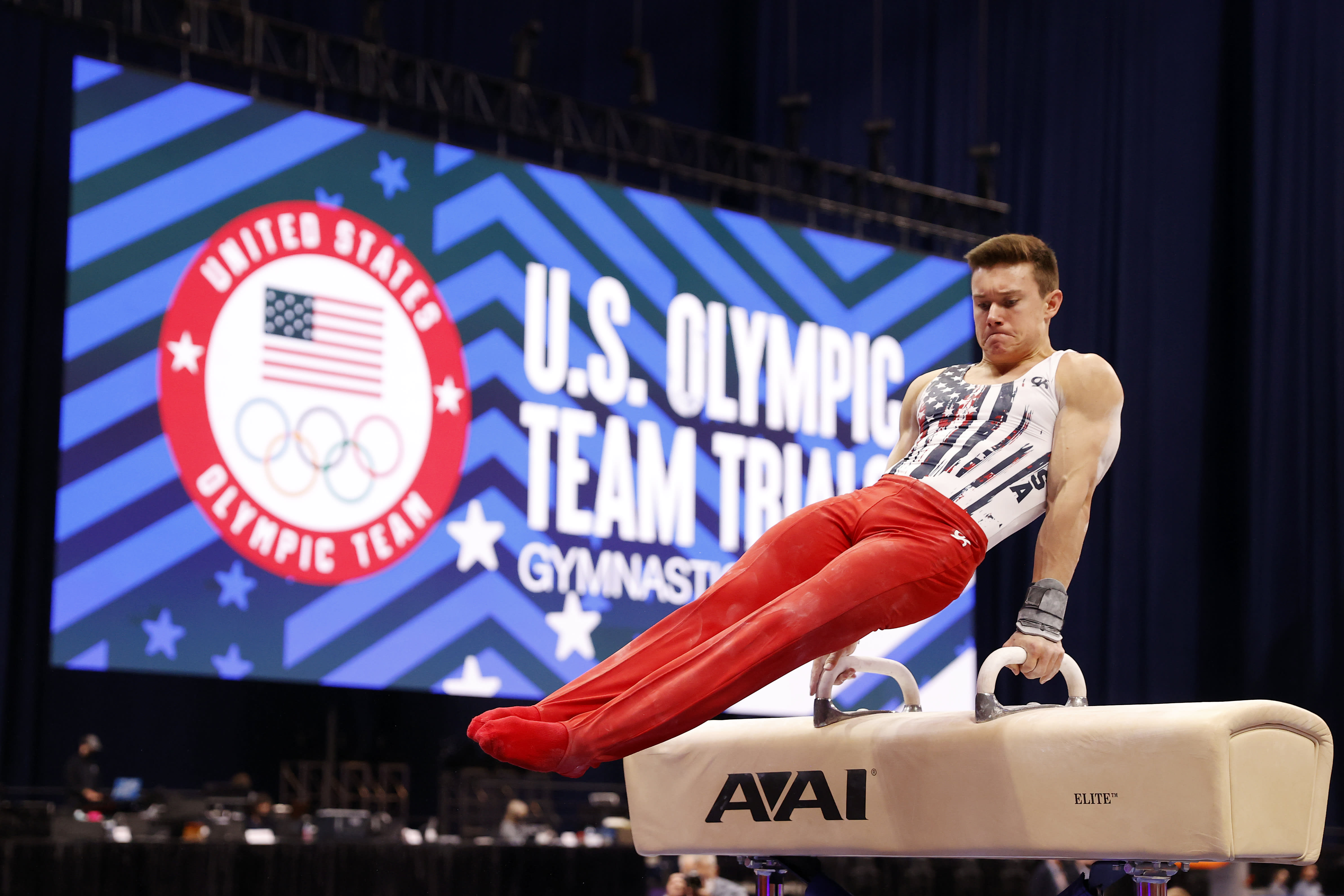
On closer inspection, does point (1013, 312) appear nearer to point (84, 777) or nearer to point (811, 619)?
point (811, 619)

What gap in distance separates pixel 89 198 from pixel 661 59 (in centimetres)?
531

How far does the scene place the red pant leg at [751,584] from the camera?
100.0 inches

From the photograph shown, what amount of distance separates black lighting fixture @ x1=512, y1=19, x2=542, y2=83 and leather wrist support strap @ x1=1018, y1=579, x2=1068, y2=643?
6288 mm

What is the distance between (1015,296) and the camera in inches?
111

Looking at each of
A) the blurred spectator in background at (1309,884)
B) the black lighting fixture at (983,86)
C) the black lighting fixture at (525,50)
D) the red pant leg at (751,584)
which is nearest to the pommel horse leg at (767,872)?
the red pant leg at (751,584)

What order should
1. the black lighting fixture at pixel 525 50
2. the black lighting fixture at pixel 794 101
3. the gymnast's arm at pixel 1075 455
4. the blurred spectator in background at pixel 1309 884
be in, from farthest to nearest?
1. the black lighting fixture at pixel 794 101
2. the black lighting fixture at pixel 525 50
3. the blurred spectator in background at pixel 1309 884
4. the gymnast's arm at pixel 1075 455

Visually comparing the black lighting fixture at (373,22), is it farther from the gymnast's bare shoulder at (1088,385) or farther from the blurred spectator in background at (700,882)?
the gymnast's bare shoulder at (1088,385)

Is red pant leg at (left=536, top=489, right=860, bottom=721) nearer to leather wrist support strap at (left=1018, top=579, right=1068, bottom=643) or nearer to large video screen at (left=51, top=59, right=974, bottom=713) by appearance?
leather wrist support strap at (left=1018, top=579, right=1068, bottom=643)

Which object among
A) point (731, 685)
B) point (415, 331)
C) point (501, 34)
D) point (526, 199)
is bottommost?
point (731, 685)

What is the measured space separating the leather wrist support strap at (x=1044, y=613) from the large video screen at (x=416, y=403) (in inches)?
191

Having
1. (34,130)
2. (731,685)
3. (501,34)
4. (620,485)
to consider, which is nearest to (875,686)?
(620,485)

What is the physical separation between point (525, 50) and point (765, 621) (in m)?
6.55

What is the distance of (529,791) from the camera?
9.42m

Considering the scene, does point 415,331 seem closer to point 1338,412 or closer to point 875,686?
point 875,686
